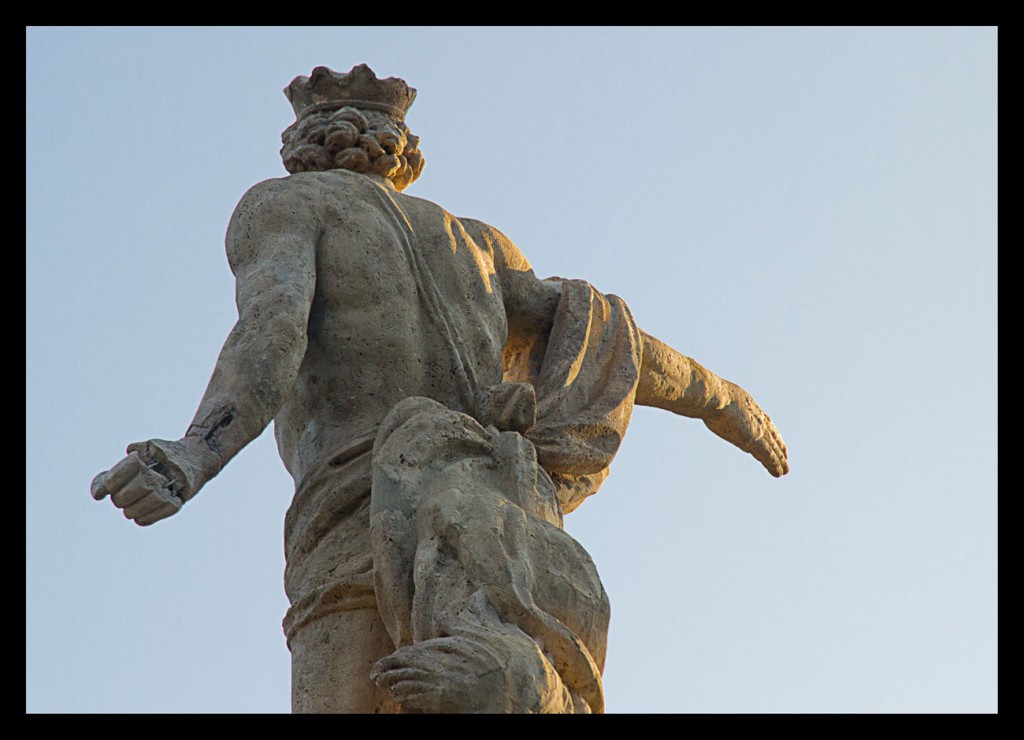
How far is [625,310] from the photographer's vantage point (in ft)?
34.9

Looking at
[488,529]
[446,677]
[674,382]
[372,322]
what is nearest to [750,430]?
[674,382]

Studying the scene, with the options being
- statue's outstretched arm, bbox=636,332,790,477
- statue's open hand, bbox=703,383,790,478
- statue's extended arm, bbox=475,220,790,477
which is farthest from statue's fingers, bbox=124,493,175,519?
statue's open hand, bbox=703,383,790,478

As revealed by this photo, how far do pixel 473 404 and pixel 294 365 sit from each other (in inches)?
35.0

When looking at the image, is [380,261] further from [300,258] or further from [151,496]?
[151,496]

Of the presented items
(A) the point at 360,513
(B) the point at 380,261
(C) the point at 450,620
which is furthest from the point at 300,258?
(C) the point at 450,620

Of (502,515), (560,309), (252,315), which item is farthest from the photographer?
(560,309)

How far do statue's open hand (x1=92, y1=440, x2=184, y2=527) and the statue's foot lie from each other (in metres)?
1.00

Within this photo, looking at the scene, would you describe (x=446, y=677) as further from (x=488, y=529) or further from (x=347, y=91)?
(x=347, y=91)

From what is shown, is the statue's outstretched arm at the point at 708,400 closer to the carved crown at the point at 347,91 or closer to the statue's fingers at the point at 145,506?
the carved crown at the point at 347,91

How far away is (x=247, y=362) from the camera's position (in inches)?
356

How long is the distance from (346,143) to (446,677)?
Result: 334 centimetres

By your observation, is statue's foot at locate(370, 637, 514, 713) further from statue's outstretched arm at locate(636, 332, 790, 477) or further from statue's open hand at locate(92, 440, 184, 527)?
statue's outstretched arm at locate(636, 332, 790, 477)

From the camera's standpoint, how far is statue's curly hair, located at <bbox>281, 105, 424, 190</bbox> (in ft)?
34.5

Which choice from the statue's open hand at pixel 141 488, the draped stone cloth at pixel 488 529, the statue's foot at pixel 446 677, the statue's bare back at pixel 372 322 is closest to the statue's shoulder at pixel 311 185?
the statue's bare back at pixel 372 322
